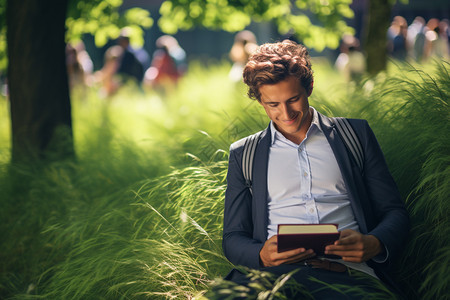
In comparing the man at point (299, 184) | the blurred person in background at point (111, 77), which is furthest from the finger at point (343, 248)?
the blurred person in background at point (111, 77)

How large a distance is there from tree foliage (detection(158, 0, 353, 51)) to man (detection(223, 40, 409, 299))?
4384mm

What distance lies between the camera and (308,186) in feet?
9.22

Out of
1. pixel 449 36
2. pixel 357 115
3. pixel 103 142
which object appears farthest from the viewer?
pixel 449 36

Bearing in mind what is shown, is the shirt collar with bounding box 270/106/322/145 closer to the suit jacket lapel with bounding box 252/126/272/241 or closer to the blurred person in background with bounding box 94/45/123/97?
the suit jacket lapel with bounding box 252/126/272/241

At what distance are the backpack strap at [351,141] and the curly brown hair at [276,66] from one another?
0.27 metres

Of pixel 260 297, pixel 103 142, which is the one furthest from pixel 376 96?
pixel 103 142

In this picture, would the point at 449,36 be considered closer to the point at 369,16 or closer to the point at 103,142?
the point at 369,16

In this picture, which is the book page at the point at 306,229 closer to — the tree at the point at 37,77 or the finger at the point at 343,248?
the finger at the point at 343,248

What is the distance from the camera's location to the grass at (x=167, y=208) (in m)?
3.04

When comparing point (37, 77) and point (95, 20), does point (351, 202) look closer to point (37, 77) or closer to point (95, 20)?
point (37, 77)

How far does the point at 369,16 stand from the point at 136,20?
3.60 m

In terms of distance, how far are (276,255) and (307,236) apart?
0.23 m

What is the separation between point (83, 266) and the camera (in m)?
3.46

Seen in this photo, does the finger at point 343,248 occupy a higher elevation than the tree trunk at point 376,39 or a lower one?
lower
